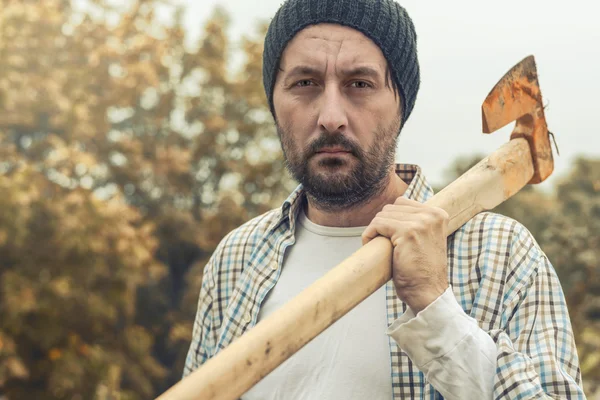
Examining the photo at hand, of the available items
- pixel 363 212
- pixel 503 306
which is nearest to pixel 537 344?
pixel 503 306

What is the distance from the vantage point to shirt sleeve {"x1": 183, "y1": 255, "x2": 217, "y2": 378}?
2689 millimetres

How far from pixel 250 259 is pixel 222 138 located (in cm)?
1504

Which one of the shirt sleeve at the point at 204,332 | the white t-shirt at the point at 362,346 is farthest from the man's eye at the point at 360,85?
the shirt sleeve at the point at 204,332

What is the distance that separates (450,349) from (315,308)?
37 centimetres

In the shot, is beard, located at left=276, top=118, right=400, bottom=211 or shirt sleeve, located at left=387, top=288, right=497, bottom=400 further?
beard, located at left=276, top=118, right=400, bottom=211

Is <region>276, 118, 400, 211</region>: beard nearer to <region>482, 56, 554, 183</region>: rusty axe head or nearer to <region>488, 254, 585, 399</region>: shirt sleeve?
<region>482, 56, 554, 183</region>: rusty axe head

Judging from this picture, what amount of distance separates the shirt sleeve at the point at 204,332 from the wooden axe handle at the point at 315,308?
0.99 m

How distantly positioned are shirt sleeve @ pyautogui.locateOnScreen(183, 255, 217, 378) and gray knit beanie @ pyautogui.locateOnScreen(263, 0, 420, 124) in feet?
2.66

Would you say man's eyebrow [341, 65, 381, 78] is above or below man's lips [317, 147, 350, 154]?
above

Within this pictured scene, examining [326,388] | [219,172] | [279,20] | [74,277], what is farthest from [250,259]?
[219,172]

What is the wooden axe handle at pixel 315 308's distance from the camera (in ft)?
5.05

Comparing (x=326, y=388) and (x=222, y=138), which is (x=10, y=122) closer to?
(x=222, y=138)

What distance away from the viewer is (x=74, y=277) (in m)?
12.9

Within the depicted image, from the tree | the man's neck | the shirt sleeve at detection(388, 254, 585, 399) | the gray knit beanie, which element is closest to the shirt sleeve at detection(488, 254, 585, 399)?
the shirt sleeve at detection(388, 254, 585, 399)
